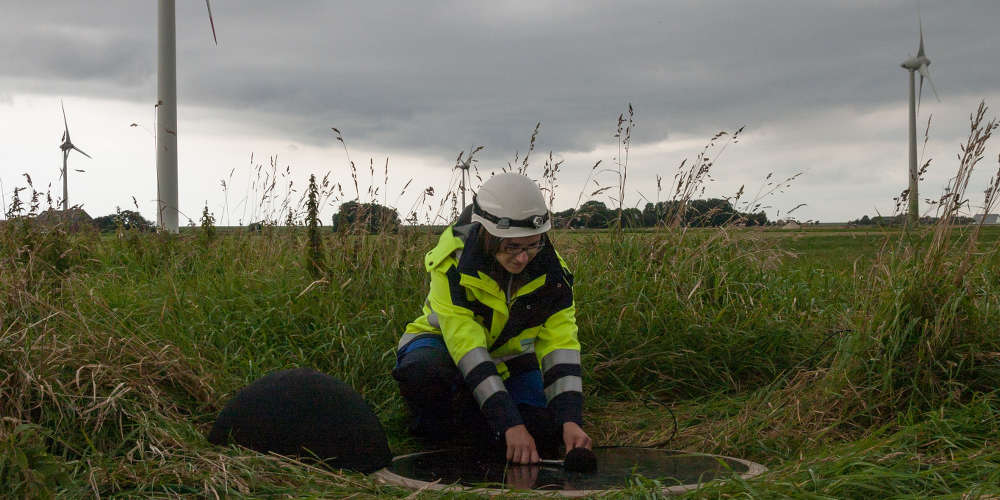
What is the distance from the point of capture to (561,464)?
373 cm

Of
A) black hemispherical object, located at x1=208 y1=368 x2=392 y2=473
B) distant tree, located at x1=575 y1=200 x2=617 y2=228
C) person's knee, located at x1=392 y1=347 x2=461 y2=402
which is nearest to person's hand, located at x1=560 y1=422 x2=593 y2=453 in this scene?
person's knee, located at x1=392 y1=347 x2=461 y2=402

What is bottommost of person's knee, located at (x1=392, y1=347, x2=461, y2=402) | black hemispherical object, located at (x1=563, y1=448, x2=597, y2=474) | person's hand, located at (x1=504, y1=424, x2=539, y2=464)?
black hemispherical object, located at (x1=563, y1=448, x2=597, y2=474)

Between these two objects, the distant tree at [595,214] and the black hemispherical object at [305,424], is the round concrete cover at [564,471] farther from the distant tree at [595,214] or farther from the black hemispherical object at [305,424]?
the distant tree at [595,214]

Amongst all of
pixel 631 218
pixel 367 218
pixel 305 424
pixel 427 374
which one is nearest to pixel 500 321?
pixel 427 374

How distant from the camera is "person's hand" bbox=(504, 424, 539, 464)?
3.53 m

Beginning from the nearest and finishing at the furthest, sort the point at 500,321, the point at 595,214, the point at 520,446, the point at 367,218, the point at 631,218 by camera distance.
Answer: the point at 520,446 < the point at 500,321 < the point at 367,218 < the point at 631,218 < the point at 595,214

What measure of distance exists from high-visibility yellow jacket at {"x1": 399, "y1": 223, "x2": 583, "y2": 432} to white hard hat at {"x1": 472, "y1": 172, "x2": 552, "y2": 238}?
20cm

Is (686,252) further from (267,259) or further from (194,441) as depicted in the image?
(194,441)

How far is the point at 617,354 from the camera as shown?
525 cm

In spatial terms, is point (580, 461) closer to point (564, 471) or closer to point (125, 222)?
point (564, 471)

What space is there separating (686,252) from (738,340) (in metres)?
0.92

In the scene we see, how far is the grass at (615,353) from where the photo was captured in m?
3.18

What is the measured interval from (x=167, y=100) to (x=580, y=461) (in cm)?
949

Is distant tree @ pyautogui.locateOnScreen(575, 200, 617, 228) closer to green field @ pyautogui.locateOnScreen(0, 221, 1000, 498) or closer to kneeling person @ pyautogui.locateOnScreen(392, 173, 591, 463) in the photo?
green field @ pyautogui.locateOnScreen(0, 221, 1000, 498)
